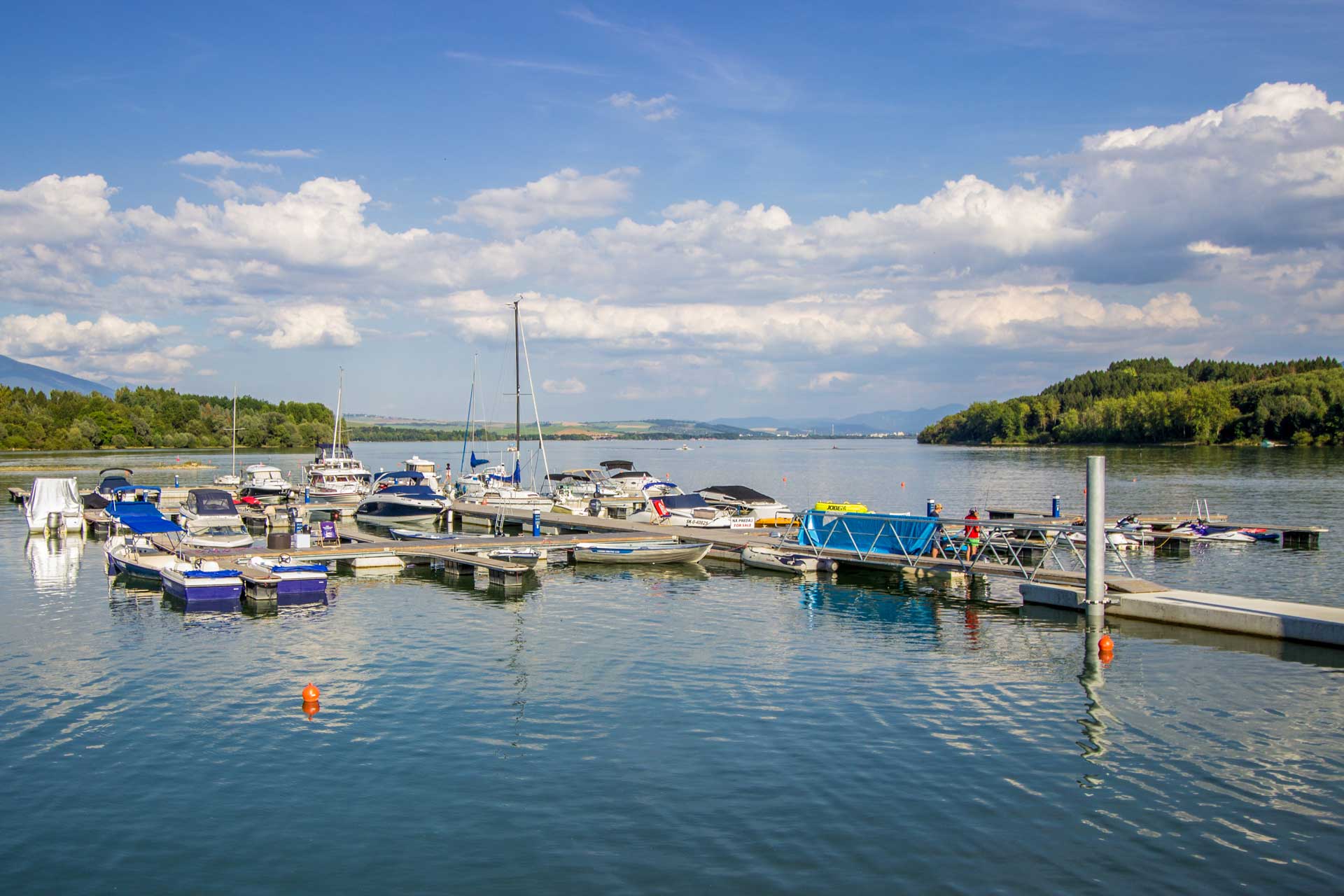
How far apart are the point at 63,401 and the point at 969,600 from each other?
209158 millimetres

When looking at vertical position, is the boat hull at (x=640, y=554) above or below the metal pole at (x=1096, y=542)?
below

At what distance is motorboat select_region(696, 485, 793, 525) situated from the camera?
57375 millimetres

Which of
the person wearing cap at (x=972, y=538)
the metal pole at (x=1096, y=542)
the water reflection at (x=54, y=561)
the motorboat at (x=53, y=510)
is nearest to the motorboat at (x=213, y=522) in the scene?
the water reflection at (x=54, y=561)

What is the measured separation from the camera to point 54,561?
44.3 meters

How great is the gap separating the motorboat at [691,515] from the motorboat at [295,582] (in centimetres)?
2254

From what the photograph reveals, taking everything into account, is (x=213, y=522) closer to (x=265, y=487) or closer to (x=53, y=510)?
(x=53, y=510)

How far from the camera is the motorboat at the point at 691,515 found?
52.4m

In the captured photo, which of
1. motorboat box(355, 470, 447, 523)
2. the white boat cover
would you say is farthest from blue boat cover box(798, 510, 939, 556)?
the white boat cover

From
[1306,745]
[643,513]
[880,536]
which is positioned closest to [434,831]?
[1306,745]

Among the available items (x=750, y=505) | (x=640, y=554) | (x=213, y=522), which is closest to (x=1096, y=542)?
(x=640, y=554)

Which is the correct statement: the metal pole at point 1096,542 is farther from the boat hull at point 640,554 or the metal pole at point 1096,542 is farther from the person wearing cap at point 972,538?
the boat hull at point 640,554

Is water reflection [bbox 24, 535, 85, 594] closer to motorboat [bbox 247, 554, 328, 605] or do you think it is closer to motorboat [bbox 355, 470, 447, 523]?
motorboat [bbox 247, 554, 328, 605]

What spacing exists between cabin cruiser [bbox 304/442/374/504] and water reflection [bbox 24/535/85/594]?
17774 mm

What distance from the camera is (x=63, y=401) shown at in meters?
193
